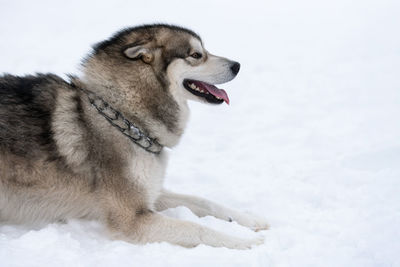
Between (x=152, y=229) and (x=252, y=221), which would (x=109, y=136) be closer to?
(x=152, y=229)

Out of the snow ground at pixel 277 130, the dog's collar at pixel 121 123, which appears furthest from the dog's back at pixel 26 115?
the snow ground at pixel 277 130

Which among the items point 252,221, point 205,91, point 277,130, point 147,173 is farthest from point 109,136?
point 277,130

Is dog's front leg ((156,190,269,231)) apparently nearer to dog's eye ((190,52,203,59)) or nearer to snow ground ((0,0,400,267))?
snow ground ((0,0,400,267))

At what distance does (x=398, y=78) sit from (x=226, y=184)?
445 cm

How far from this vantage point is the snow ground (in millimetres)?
3045

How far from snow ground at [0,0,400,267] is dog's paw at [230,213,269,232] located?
0.47 feet

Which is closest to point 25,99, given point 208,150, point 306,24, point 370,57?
point 208,150

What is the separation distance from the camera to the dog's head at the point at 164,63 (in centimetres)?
352

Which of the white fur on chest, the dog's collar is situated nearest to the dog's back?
the dog's collar

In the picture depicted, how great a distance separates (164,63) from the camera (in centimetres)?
359

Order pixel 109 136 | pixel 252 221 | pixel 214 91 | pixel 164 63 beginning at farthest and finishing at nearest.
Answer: pixel 214 91 → pixel 252 221 → pixel 164 63 → pixel 109 136

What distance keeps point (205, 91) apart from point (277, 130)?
2.36 meters

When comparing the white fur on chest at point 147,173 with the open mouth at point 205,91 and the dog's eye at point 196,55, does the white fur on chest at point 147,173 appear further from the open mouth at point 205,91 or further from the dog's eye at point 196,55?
the dog's eye at point 196,55

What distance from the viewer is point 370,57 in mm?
8625
